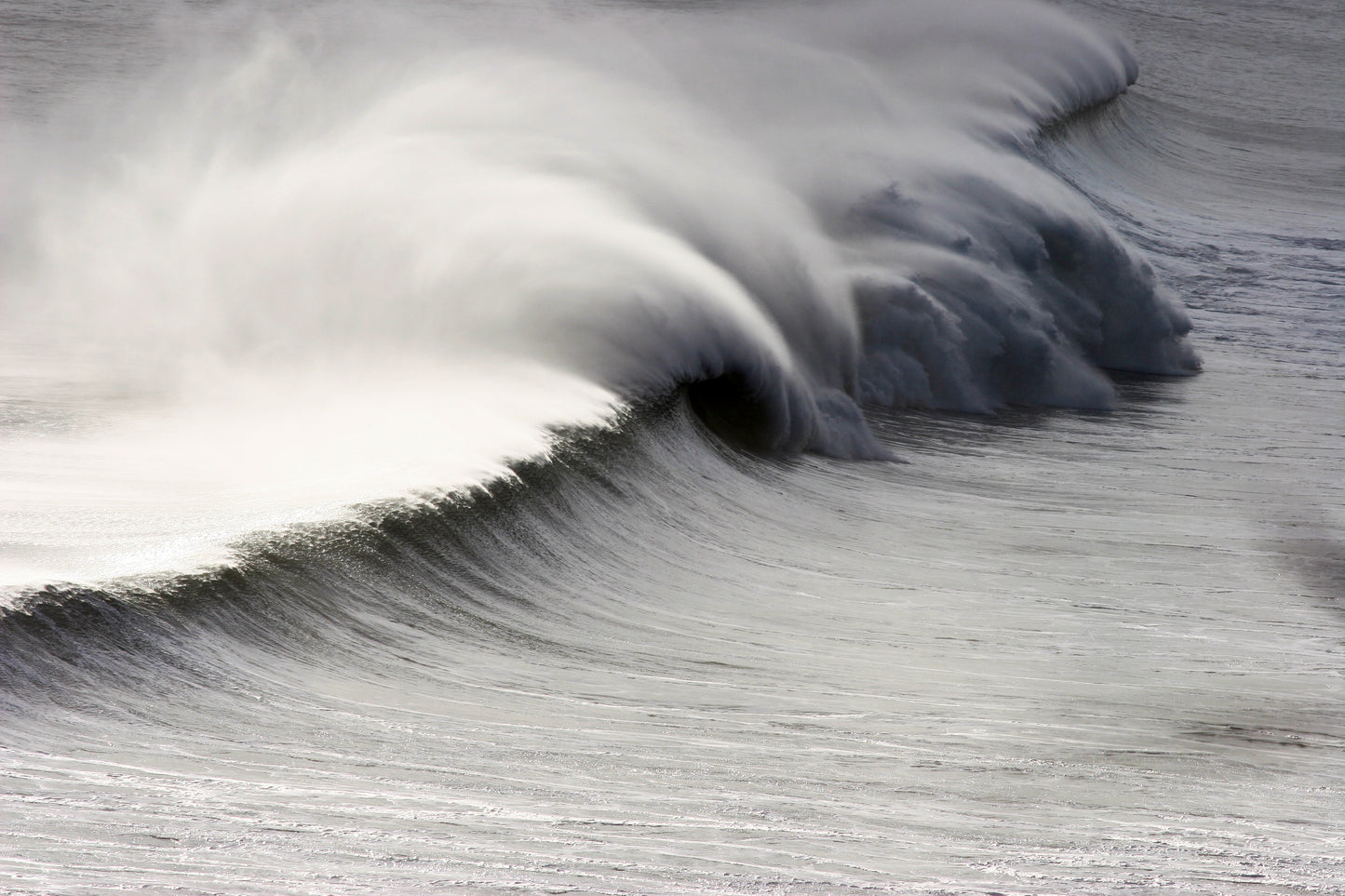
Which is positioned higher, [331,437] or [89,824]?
[331,437]

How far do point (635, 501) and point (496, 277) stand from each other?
5.51 feet

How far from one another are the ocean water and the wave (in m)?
0.04

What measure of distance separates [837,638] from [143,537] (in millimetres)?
2143

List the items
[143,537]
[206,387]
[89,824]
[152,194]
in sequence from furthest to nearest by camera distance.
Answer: [152,194] → [206,387] → [143,537] → [89,824]

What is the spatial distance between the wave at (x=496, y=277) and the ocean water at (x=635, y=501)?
38 millimetres

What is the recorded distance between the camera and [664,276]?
24.9ft

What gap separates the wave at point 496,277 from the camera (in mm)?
5496

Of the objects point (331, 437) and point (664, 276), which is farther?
point (664, 276)

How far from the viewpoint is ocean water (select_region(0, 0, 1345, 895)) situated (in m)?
3.28

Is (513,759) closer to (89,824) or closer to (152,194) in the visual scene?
(89,824)

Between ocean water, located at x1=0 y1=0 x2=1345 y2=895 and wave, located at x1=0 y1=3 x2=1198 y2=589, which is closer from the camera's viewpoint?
ocean water, located at x1=0 y1=0 x2=1345 y2=895

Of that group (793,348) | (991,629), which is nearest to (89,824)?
(991,629)

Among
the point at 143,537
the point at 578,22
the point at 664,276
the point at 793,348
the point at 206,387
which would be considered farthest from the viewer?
the point at 578,22

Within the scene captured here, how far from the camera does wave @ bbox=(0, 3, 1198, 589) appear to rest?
550 centimetres
